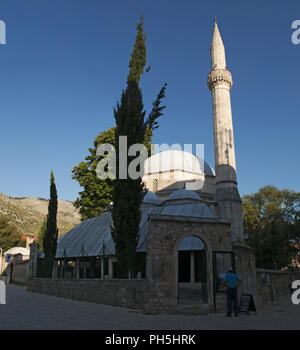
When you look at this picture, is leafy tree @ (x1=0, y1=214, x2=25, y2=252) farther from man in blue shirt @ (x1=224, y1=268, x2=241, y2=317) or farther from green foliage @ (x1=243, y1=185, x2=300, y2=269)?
man in blue shirt @ (x1=224, y1=268, x2=241, y2=317)

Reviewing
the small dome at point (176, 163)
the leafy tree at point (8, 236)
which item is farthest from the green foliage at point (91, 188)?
the leafy tree at point (8, 236)

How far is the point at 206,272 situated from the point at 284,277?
1756 centimetres

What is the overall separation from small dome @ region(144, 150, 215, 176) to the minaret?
454 centimetres

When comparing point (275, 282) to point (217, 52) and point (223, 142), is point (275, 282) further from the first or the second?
point (217, 52)

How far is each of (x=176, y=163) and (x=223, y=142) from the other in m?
6.20

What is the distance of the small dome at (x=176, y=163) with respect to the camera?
33875 mm

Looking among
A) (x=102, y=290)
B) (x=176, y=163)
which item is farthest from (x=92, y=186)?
(x=102, y=290)

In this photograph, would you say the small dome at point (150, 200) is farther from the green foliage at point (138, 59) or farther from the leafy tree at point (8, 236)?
the leafy tree at point (8, 236)

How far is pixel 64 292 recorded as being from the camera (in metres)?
15.9

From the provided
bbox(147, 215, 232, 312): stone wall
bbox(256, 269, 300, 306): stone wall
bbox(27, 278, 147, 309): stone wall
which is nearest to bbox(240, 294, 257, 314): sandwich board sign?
bbox(147, 215, 232, 312): stone wall

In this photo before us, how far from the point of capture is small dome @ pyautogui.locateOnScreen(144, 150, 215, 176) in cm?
3388

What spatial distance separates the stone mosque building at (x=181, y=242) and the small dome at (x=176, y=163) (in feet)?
0.37
